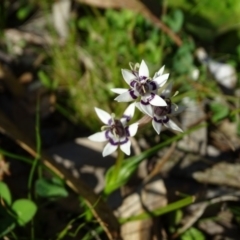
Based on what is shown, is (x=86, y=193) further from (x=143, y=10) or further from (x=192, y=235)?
(x=143, y=10)

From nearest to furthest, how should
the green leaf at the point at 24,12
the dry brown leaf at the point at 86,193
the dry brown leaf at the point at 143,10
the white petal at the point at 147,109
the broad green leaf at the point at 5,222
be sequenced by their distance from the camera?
the white petal at the point at 147,109 → the broad green leaf at the point at 5,222 → the dry brown leaf at the point at 86,193 → the dry brown leaf at the point at 143,10 → the green leaf at the point at 24,12

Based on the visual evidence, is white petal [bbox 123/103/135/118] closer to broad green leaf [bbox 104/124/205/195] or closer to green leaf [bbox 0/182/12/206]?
broad green leaf [bbox 104/124/205/195]

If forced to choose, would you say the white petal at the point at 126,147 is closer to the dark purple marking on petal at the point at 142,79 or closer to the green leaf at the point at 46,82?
the dark purple marking on petal at the point at 142,79

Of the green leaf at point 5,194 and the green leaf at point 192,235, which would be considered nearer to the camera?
the green leaf at point 5,194

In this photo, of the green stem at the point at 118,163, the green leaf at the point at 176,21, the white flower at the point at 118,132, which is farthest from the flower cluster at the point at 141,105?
the green leaf at the point at 176,21

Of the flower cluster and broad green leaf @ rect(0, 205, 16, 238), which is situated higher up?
the flower cluster

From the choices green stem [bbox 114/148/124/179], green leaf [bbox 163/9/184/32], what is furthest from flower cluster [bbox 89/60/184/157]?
green leaf [bbox 163/9/184/32]

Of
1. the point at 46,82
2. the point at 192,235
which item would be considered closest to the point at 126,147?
the point at 192,235
